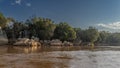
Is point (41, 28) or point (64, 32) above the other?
point (41, 28)

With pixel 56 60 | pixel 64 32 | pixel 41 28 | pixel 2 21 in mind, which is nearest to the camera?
pixel 56 60

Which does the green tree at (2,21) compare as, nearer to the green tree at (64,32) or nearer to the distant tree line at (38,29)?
the distant tree line at (38,29)

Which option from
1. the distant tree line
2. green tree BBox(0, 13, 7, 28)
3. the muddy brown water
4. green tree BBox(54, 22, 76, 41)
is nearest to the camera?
the muddy brown water

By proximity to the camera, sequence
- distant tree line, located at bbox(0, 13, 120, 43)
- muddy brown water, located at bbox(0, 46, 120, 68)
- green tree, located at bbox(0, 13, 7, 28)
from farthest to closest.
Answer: distant tree line, located at bbox(0, 13, 120, 43), green tree, located at bbox(0, 13, 7, 28), muddy brown water, located at bbox(0, 46, 120, 68)

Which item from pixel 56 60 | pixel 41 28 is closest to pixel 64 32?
pixel 41 28

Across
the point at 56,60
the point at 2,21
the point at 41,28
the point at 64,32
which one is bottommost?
the point at 56,60

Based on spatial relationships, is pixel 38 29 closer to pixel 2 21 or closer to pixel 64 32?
pixel 64 32

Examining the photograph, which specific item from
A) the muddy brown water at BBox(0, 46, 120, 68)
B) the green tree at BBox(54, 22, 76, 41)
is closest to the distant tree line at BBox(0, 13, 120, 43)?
the green tree at BBox(54, 22, 76, 41)

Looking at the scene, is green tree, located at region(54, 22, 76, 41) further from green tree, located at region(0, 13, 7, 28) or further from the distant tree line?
green tree, located at region(0, 13, 7, 28)

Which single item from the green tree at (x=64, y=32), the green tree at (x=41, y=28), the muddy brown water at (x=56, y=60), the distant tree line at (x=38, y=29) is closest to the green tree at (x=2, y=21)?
the distant tree line at (x=38, y=29)

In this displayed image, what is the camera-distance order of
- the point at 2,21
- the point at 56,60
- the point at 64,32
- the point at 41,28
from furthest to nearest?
the point at 64,32, the point at 41,28, the point at 2,21, the point at 56,60

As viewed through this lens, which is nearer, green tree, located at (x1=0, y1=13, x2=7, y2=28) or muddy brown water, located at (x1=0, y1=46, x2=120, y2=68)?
muddy brown water, located at (x1=0, y1=46, x2=120, y2=68)

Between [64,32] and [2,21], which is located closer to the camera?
[2,21]

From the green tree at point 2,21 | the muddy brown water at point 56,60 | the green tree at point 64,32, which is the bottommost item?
the muddy brown water at point 56,60
